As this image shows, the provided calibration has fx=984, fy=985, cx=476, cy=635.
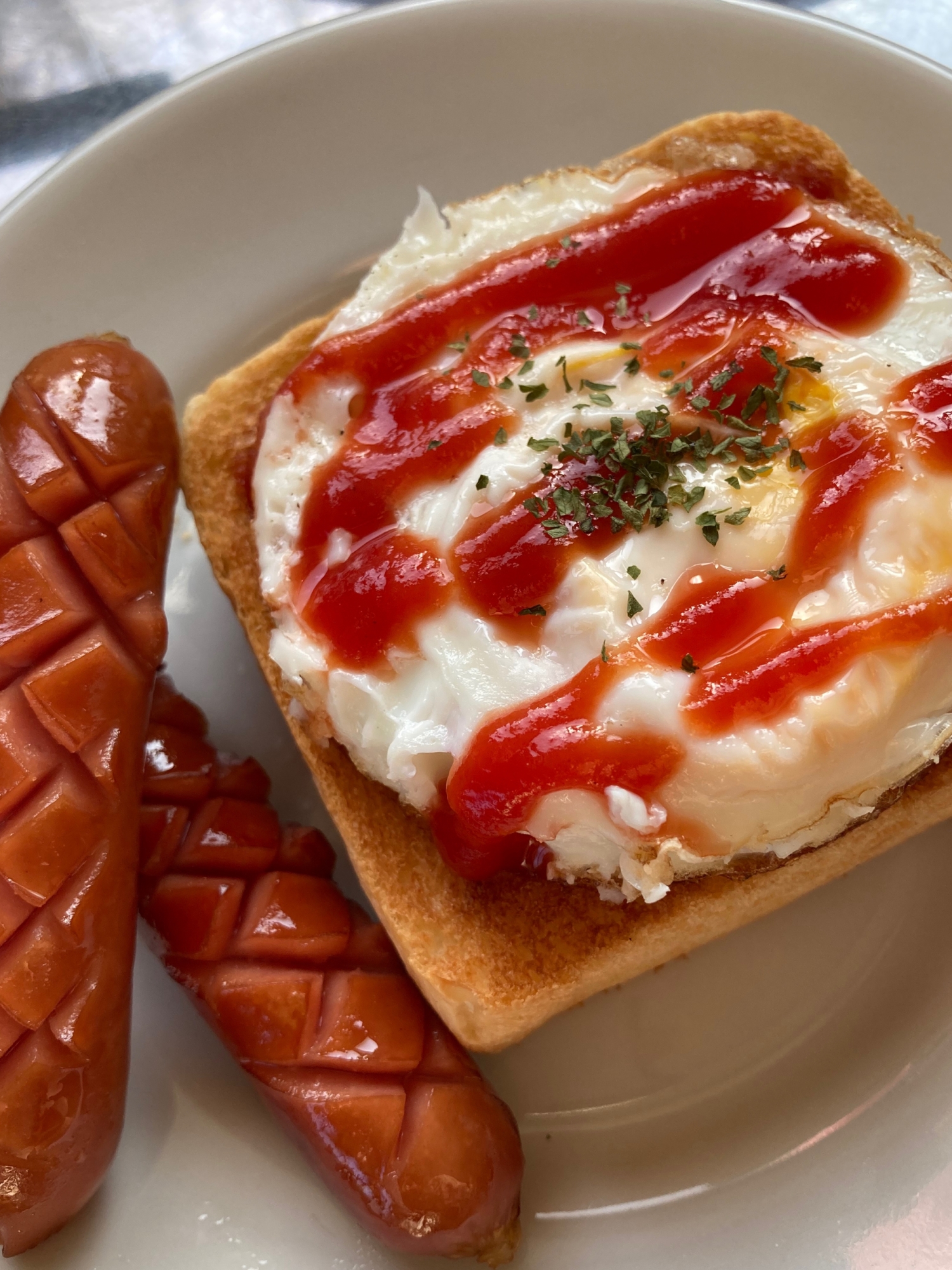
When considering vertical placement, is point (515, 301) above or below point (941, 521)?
above

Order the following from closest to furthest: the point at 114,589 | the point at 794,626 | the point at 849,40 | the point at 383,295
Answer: the point at 794,626, the point at 114,589, the point at 383,295, the point at 849,40

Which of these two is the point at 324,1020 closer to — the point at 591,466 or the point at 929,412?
the point at 591,466

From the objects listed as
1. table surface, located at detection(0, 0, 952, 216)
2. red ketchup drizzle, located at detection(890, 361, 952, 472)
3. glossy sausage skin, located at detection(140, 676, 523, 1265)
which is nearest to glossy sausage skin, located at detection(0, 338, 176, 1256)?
glossy sausage skin, located at detection(140, 676, 523, 1265)

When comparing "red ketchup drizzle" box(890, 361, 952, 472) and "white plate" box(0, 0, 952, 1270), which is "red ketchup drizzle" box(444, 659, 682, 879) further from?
"white plate" box(0, 0, 952, 1270)

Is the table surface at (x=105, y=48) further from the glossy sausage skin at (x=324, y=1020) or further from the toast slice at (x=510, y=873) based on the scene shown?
the glossy sausage skin at (x=324, y=1020)

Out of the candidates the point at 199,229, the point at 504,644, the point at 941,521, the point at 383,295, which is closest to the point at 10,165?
the point at 199,229

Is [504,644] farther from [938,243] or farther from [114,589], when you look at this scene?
[938,243]

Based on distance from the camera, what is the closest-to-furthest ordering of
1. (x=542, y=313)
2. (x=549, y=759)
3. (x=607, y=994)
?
(x=549, y=759), (x=542, y=313), (x=607, y=994)

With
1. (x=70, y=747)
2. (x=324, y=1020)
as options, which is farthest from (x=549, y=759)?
(x=70, y=747)
